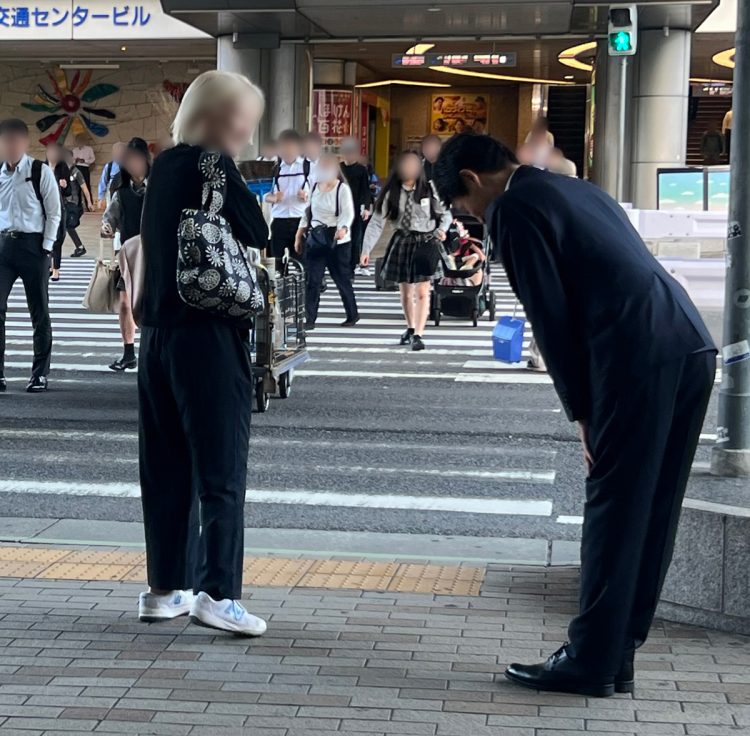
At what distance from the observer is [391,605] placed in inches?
196

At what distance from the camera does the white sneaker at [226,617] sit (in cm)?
454

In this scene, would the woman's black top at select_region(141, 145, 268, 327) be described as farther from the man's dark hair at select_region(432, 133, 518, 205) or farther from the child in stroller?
the child in stroller

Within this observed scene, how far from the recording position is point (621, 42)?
19391 mm

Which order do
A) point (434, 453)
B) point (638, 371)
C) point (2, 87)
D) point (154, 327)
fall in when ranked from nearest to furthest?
1. point (638, 371)
2. point (154, 327)
3. point (434, 453)
4. point (2, 87)

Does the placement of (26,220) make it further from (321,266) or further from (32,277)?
(321,266)

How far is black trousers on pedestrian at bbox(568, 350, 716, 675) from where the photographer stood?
152 inches

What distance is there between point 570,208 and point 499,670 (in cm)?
147

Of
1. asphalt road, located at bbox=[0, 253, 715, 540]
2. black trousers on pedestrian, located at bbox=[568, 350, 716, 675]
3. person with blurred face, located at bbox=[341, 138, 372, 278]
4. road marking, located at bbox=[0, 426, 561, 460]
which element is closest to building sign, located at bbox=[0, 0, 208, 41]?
person with blurred face, located at bbox=[341, 138, 372, 278]

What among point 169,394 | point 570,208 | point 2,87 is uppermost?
point 2,87

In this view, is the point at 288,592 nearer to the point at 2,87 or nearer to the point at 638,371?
the point at 638,371

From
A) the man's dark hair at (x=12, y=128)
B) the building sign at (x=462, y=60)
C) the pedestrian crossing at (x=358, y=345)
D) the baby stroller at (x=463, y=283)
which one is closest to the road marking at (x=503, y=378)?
the pedestrian crossing at (x=358, y=345)

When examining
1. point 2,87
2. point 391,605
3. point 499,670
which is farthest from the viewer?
point 2,87

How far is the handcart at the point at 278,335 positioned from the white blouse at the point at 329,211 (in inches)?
159

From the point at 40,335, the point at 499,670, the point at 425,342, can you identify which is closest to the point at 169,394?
Result: the point at 499,670
